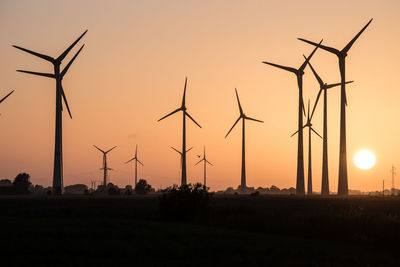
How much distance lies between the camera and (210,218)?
74312 millimetres

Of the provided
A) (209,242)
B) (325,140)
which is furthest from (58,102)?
(209,242)

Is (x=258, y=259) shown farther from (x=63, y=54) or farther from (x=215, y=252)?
(x=63, y=54)

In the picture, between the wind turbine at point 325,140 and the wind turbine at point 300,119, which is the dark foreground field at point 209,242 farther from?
the wind turbine at point 325,140

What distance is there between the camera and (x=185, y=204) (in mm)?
77812

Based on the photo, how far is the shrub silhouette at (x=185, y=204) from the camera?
76750 mm

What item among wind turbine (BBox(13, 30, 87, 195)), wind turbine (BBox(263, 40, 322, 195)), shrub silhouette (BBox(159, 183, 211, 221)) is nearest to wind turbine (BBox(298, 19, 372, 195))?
wind turbine (BBox(263, 40, 322, 195))

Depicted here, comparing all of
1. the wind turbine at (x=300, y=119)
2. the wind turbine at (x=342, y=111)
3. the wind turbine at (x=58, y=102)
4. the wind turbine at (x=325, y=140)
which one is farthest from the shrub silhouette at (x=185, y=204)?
the wind turbine at (x=325, y=140)

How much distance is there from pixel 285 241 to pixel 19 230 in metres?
20.0

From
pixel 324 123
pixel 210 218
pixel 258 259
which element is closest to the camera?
pixel 258 259

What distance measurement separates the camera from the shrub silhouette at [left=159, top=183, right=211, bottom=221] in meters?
76.8

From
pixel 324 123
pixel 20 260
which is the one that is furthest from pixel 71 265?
pixel 324 123

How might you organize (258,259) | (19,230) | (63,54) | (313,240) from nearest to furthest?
(258,259)
(19,230)
(313,240)
(63,54)

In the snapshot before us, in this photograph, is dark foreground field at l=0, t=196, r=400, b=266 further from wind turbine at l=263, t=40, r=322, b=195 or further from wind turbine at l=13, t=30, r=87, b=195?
wind turbine at l=263, t=40, r=322, b=195

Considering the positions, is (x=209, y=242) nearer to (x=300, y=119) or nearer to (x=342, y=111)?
(x=342, y=111)
